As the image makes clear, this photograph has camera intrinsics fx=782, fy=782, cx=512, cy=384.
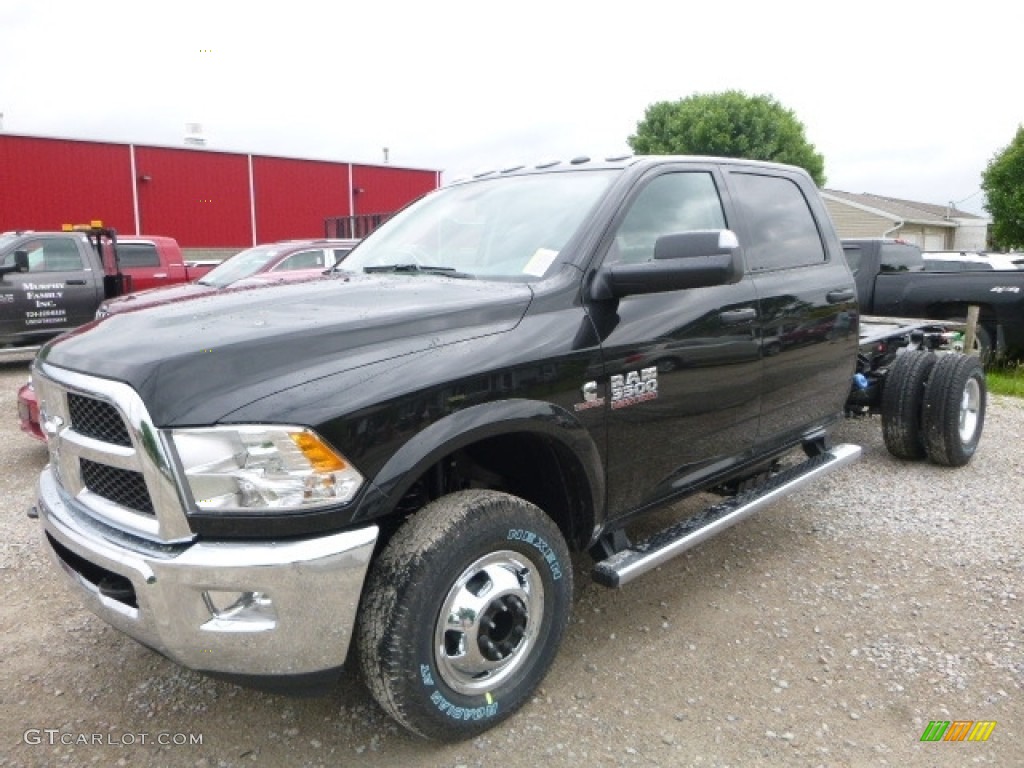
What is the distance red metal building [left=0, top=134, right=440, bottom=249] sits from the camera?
21703mm

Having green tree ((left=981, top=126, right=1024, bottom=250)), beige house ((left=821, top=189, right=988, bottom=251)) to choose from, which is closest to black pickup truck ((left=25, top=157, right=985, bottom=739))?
beige house ((left=821, top=189, right=988, bottom=251))

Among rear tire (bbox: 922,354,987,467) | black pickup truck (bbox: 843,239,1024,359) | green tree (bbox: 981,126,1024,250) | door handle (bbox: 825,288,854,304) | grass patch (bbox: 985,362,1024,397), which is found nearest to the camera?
door handle (bbox: 825,288,854,304)

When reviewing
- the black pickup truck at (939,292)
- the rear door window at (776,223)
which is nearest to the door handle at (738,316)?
the rear door window at (776,223)

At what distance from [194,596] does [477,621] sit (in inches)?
→ 32.7

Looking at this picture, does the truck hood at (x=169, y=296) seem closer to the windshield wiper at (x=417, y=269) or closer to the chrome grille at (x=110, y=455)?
the chrome grille at (x=110, y=455)

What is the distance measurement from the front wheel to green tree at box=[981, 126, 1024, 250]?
3750cm

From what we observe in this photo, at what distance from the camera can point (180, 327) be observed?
235 cm

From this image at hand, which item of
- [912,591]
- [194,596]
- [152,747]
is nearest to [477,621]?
[194,596]

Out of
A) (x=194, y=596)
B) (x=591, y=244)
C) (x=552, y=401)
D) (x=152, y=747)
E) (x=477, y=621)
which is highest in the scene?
(x=591, y=244)

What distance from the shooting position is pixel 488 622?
8.13 feet

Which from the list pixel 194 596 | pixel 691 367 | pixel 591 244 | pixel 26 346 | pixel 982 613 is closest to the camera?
pixel 194 596

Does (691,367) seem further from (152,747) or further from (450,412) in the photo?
(152,747)

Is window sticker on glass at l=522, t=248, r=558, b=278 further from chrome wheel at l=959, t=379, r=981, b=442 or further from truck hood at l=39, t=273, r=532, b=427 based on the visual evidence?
chrome wheel at l=959, t=379, r=981, b=442

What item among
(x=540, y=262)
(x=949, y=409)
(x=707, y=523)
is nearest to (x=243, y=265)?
(x=540, y=262)
